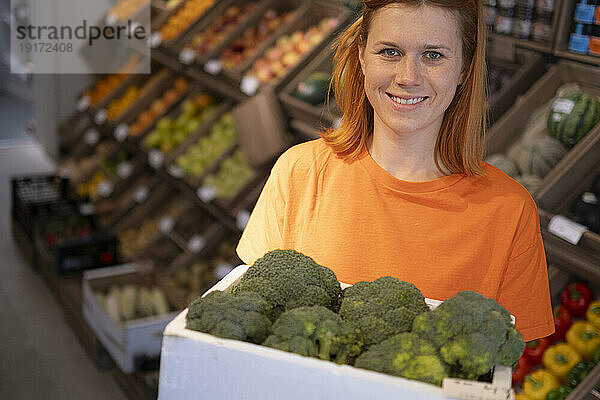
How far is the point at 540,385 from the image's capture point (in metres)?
2.25

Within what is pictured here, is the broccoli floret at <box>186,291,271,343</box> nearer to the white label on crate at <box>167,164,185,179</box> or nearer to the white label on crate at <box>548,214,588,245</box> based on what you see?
the white label on crate at <box>548,214,588,245</box>

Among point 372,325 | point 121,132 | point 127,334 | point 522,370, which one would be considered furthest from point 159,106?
point 372,325

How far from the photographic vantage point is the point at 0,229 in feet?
17.6

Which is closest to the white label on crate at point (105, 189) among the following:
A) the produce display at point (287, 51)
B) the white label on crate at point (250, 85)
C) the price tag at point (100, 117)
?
the price tag at point (100, 117)

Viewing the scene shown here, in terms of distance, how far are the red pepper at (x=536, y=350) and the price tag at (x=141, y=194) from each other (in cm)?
298

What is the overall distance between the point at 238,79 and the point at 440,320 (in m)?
2.91

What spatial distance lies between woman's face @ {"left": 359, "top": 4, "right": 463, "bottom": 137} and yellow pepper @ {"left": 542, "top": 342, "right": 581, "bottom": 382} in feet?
4.41

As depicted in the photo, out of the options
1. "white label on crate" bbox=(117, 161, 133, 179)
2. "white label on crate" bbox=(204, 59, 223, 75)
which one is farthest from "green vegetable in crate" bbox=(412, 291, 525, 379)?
"white label on crate" bbox=(117, 161, 133, 179)

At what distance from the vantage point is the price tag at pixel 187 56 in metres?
4.12

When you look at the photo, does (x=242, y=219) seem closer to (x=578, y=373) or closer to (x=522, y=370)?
(x=522, y=370)

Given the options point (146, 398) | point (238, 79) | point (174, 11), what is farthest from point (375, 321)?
point (174, 11)

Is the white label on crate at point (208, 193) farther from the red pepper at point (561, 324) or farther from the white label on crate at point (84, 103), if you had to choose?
the white label on crate at point (84, 103)

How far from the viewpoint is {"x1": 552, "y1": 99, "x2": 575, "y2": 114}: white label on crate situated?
7.95 ft

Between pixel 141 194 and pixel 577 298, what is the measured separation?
122 inches
